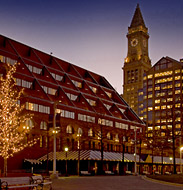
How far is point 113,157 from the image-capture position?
225ft

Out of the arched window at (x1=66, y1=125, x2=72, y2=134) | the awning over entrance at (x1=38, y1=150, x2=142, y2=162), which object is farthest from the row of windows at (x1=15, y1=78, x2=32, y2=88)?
the awning over entrance at (x1=38, y1=150, x2=142, y2=162)

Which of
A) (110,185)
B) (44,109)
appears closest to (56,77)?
(44,109)

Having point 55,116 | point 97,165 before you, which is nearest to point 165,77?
point 97,165

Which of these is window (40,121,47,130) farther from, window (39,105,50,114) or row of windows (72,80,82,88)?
row of windows (72,80,82,88)

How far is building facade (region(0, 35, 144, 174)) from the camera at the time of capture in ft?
217

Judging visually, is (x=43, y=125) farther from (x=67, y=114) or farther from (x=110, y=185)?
(x=110, y=185)

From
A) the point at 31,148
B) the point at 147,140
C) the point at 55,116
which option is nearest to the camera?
the point at 55,116

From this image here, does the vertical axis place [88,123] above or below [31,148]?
above

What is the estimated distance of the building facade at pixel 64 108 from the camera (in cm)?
6625

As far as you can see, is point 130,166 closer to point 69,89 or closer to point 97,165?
point 97,165

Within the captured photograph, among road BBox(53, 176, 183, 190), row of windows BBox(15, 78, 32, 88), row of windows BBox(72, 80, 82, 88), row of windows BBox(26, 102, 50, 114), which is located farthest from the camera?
row of windows BBox(72, 80, 82, 88)

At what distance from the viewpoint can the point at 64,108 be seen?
75688 millimetres

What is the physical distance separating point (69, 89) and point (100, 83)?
2603 cm

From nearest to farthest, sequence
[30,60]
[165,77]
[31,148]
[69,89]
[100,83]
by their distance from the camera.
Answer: [31,148]
[30,60]
[69,89]
[100,83]
[165,77]
